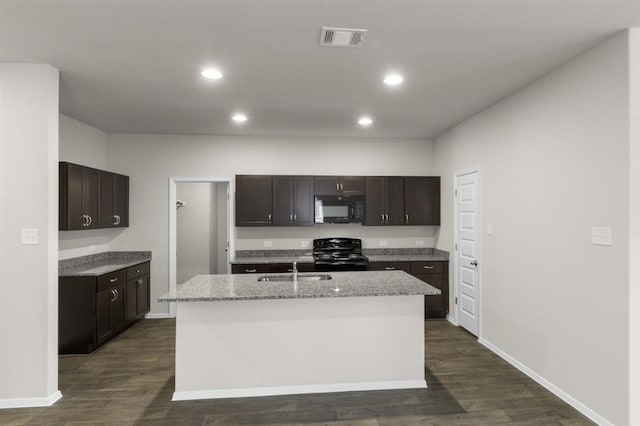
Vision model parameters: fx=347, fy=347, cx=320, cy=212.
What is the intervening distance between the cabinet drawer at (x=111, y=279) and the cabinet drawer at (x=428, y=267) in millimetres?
3809

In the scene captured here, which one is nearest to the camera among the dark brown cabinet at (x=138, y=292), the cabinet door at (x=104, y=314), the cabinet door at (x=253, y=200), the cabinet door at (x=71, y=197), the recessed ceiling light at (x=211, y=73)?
the recessed ceiling light at (x=211, y=73)

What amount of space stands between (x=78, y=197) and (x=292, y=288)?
110 inches

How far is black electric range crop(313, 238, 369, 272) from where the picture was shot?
4.73 metres

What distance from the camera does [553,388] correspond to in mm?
2896

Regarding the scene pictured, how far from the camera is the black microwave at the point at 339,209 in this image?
515 centimetres

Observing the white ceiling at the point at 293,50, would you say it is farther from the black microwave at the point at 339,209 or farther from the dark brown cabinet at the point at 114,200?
the black microwave at the point at 339,209

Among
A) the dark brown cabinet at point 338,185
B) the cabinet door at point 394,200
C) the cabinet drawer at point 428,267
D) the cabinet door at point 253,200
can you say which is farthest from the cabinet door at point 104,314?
the cabinet drawer at point 428,267

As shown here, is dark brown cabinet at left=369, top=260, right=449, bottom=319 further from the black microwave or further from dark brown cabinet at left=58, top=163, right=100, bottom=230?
dark brown cabinet at left=58, top=163, right=100, bottom=230

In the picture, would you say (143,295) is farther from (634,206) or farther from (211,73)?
(634,206)

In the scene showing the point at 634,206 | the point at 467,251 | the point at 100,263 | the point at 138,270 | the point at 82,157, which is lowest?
the point at 138,270

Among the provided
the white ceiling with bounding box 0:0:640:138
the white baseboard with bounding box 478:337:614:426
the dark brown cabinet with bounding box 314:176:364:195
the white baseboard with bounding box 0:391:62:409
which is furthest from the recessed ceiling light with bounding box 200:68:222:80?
the white baseboard with bounding box 478:337:614:426

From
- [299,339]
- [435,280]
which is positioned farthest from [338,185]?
[299,339]

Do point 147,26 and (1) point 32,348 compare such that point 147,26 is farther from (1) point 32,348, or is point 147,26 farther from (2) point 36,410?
(2) point 36,410

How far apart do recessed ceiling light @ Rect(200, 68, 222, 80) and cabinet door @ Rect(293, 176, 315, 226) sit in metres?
2.26
